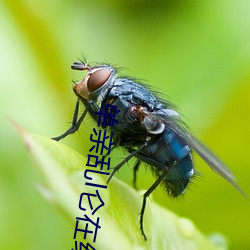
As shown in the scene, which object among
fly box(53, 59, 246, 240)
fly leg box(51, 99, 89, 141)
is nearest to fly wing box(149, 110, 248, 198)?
fly box(53, 59, 246, 240)

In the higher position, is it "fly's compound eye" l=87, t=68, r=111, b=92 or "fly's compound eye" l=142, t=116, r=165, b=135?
"fly's compound eye" l=87, t=68, r=111, b=92

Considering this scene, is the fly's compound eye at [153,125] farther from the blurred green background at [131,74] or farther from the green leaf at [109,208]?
the blurred green background at [131,74]

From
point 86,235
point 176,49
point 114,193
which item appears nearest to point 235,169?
point 176,49

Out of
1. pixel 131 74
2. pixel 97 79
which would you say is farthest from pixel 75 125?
pixel 131 74

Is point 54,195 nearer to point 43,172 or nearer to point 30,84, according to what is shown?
point 43,172

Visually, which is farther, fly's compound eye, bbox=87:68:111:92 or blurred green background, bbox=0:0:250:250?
blurred green background, bbox=0:0:250:250

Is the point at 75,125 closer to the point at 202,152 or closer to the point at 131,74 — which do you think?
the point at 202,152

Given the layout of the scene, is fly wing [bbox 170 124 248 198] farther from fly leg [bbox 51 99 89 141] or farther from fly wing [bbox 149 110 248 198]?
fly leg [bbox 51 99 89 141]
